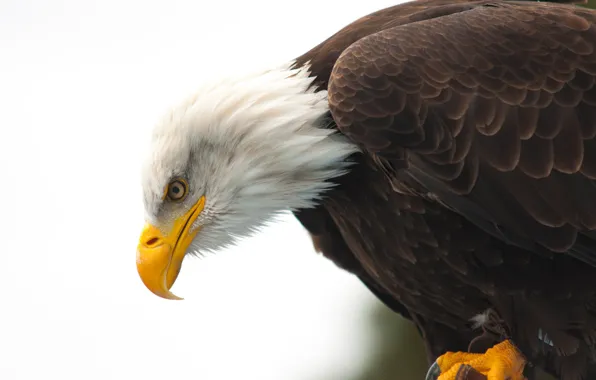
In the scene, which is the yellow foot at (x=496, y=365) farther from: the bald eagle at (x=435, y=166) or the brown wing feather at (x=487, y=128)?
the brown wing feather at (x=487, y=128)

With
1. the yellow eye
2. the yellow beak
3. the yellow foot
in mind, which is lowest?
the yellow foot

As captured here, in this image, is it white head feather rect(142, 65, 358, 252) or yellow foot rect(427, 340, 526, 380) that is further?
yellow foot rect(427, 340, 526, 380)

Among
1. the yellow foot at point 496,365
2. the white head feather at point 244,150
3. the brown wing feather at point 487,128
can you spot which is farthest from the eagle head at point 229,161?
the yellow foot at point 496,365

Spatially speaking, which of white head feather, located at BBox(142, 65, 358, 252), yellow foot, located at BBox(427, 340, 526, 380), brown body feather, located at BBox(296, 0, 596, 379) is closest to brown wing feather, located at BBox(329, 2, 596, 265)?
brown body feather, located at BBox(296, 0, 596, 379)

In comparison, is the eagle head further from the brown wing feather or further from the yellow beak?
the brown wing feather

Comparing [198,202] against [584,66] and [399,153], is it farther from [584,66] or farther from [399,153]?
[584,66]

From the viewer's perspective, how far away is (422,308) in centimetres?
295

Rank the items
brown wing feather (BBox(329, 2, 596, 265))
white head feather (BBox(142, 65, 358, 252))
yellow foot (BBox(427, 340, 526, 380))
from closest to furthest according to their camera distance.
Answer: brown wing feather (BBox(329, 2, 596, 265)), white head feather (BBox(142, 65, 358, 252)), yellow foot (BBox(427, 340, 526, 380))

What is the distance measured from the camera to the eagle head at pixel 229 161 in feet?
8.80

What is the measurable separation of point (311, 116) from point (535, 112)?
1.93 ft

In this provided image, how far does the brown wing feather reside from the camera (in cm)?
248

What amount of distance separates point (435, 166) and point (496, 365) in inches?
26.9

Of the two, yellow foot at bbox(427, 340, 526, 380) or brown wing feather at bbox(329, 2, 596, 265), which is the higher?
brown wing feather at bbox(329, 2, 596, 265)

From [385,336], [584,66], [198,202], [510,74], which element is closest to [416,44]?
[510,74]
